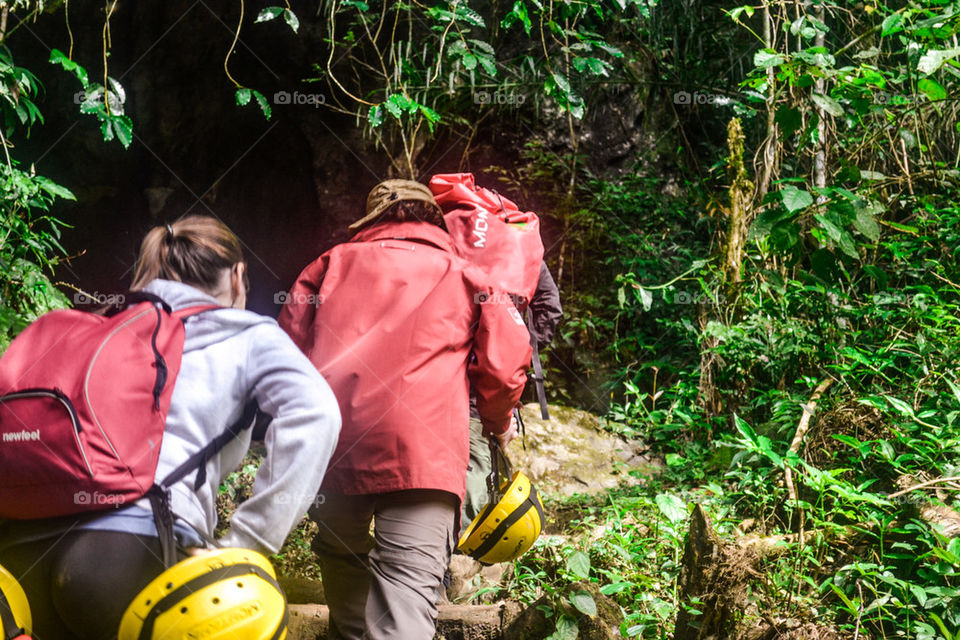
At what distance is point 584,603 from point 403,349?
1189mm

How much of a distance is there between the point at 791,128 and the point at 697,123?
434 cm

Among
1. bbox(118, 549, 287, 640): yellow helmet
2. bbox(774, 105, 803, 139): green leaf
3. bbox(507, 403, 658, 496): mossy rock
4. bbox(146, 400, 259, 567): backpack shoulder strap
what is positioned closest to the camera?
bbox(118, 549, 287, 640): yellow helmet

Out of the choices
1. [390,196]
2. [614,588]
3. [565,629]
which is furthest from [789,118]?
[565,629]

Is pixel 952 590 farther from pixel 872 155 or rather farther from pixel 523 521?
pixel 872 155

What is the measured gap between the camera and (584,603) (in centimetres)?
258

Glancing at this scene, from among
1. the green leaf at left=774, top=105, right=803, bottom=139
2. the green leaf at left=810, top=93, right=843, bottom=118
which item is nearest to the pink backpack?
the green leaf at left=774, top=105, right=803, bottom=139

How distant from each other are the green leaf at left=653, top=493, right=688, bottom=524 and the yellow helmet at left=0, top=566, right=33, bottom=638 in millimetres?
2617

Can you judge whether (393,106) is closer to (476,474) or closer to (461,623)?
(476,474)

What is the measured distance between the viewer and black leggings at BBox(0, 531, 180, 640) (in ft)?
4.41

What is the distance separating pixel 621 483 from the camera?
4777 mm

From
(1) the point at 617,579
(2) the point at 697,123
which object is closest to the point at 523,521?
(1) the point at 617,579

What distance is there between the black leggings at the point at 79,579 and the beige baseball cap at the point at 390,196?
1.44 meters

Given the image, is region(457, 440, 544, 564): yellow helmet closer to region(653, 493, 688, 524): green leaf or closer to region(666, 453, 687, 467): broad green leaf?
region(653, 493, 688, 524): green leaf

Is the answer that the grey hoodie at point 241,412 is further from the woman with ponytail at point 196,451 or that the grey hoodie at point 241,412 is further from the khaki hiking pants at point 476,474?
the khaki hiking pants at point 476,474
